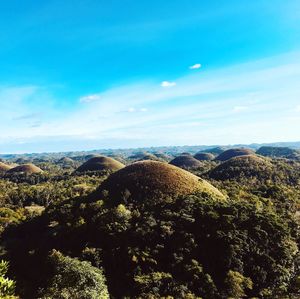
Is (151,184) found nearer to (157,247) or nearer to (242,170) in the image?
(157,247)

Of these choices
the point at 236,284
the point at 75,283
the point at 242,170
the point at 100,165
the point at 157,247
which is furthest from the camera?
the point at 100,165

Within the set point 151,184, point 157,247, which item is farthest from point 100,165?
point 157,247

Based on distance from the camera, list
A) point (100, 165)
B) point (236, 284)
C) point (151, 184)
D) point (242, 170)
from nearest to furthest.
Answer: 1. point (236, 284)
2. point (151, 184)
3. point (242, 170)
4. point (100, 165)

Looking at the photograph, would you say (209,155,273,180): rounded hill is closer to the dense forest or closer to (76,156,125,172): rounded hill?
the dense forest

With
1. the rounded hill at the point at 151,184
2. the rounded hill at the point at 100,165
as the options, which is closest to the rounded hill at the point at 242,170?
the rounded hill at the point at 151,184

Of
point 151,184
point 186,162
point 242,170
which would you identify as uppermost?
point 151,184

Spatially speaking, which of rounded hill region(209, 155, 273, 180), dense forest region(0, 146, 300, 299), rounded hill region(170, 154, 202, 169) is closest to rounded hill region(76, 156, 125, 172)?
rounded hill region(170, 154, 202, 169)

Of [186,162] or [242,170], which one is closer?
[242,170]

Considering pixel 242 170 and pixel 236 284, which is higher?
pixel 242 170
